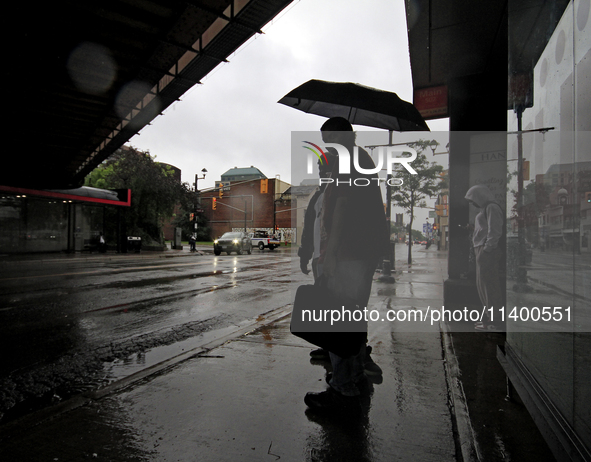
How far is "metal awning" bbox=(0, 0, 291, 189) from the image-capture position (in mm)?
7379

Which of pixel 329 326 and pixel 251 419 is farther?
pixel 329 326

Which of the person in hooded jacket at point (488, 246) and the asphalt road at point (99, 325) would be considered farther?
the person in hooded jacket at point (488, 246)

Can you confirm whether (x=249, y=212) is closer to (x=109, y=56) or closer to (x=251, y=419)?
(x=109, y=56)

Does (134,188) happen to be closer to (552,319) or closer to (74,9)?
(74,9)

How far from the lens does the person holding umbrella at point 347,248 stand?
2.72 m

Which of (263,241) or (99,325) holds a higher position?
(263,241)

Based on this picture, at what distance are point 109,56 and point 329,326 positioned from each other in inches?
361

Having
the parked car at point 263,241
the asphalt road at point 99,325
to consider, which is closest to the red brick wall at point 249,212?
the parked car at point 263,241

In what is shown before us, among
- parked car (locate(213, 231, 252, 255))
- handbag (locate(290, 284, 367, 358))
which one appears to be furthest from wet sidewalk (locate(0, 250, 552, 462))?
parked car (locate(213, 231, 252, 255))

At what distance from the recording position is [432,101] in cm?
769

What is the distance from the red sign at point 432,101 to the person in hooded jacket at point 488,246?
3.71 meters

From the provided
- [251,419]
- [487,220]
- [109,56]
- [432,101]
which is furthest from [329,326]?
[109,56]

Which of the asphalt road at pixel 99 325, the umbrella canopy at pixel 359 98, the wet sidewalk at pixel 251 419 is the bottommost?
the asphalt road at pixel 99 325

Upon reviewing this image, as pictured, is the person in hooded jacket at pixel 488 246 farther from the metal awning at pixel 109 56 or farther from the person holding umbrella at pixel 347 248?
the metal awning at pixel 109 56
